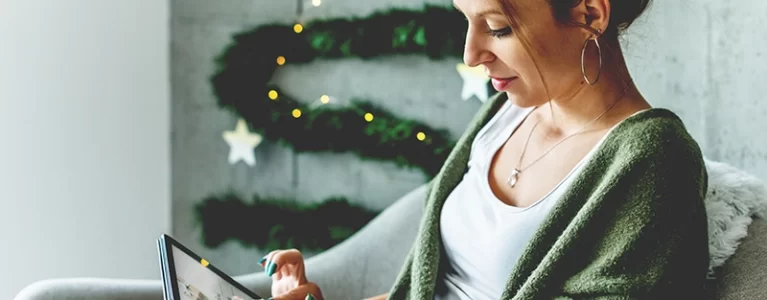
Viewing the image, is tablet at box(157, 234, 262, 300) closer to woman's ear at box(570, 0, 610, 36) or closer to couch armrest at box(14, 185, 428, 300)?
couch armrest at box(14, 185, 428, 300)

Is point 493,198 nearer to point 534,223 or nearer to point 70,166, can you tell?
point 534,223

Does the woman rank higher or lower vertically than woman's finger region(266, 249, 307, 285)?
higher

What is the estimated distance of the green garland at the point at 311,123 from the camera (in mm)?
2311

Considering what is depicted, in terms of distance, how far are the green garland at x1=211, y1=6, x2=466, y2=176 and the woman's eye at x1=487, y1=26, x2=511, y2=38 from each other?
112 cm

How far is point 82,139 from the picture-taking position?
223 cm

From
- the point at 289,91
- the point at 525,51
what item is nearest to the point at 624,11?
the point at 525,51

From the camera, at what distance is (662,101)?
1.58m

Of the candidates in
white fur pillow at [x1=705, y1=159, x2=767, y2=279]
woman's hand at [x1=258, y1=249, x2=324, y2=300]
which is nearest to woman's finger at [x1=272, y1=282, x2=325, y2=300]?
woman's hand at [x1=258, y1=249, x2=324, y2=300]

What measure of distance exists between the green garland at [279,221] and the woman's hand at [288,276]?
102 centimetres

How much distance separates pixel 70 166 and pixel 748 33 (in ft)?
5.20

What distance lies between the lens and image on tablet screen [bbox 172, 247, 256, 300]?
3.86 ft

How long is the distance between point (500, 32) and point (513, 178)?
0.72 ft

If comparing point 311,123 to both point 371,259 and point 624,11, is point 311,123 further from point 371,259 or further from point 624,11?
point 624,11

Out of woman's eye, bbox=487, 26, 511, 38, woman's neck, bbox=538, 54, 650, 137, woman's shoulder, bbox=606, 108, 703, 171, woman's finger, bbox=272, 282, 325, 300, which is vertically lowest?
woman's finger, bbox=272, 282, 325, 300
